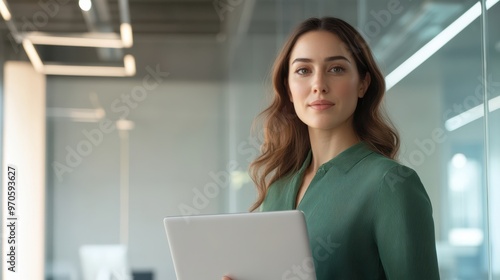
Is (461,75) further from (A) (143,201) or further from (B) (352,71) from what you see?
(A) (143,201)

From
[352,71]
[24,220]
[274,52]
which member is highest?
[274,52]

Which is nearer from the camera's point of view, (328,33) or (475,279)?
(328,33)

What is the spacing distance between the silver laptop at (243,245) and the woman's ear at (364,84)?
365 mm

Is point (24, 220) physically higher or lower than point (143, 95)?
lower

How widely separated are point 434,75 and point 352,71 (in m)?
0.61

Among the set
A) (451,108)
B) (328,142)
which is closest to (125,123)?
(451,108)

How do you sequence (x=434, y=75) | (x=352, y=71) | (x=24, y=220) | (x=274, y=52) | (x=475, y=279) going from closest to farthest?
(x=352, y=71) → (x=475, y=279) → (x=434, y=75) → (x=274, y=52) → (x=24, y=220)

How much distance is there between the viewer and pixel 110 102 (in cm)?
520

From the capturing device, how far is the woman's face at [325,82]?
1620mm

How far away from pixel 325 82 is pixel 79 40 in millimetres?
3935

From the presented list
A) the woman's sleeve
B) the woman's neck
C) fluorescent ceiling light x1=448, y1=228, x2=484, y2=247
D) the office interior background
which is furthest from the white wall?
the woman's sleeve

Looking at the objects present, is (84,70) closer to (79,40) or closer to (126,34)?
(79,40)

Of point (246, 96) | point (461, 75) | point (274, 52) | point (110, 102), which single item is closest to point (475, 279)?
point (461, 75)

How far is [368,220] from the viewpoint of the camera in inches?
59.2
